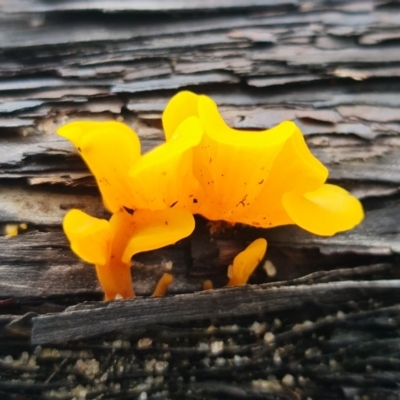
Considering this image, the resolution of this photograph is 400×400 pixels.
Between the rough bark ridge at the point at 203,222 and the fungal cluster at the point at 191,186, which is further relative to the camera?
the rough bark ridge at the point at 203,222

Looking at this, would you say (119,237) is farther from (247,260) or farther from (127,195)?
(247,260)

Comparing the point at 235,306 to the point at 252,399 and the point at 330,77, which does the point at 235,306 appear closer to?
the point at 252,399

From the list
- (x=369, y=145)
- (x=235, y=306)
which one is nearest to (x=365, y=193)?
(x=369, y=145)

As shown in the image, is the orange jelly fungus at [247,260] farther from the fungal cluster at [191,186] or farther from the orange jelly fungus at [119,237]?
the orange jelly fungus at [119,237]

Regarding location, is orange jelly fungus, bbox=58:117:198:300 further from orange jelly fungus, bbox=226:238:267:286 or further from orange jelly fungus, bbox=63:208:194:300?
orange jelly fungus, bbox=226:238:267:286

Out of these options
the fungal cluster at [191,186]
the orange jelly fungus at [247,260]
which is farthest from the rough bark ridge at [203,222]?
the fungal cluster at [191,186]
